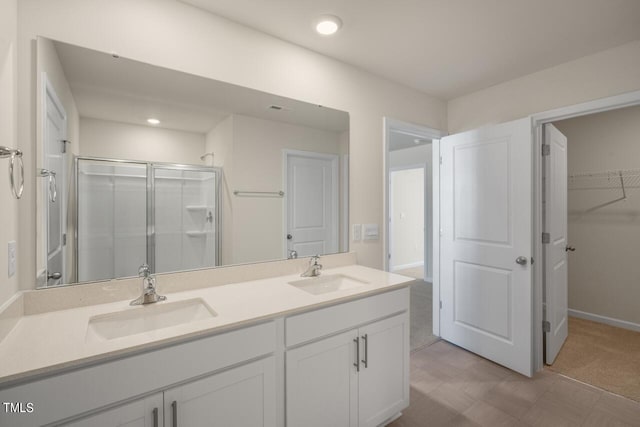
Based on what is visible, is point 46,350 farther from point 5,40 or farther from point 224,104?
point 224,104

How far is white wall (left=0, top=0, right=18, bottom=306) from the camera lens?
3.43ft

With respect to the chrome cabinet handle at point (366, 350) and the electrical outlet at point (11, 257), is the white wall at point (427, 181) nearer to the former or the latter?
the chrome cabinet handle at point (366, 350)

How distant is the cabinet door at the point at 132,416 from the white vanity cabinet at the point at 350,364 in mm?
511

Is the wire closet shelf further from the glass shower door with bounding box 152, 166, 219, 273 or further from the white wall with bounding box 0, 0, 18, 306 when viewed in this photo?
the white wall with bounding box 0, 0, 18, 306

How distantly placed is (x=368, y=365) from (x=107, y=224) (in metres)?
1.49

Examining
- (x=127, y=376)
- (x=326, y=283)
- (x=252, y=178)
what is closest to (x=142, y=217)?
(x=252, y=178)

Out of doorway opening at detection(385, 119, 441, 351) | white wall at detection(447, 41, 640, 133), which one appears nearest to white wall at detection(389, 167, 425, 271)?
doorway opening at detection(385, 119, 441, 351)

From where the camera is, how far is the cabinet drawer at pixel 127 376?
0.83 metres

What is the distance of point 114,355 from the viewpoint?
92 cm

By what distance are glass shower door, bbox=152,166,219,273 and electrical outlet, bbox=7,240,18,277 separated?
502 millimetres

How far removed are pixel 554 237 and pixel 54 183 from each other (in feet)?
10.7

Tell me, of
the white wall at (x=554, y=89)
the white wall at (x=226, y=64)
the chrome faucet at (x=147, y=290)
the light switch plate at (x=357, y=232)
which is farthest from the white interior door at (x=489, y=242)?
the chrome faucet at (x=147, y=290)

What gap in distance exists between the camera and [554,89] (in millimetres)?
2307

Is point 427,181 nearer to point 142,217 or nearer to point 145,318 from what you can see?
point 142,217
